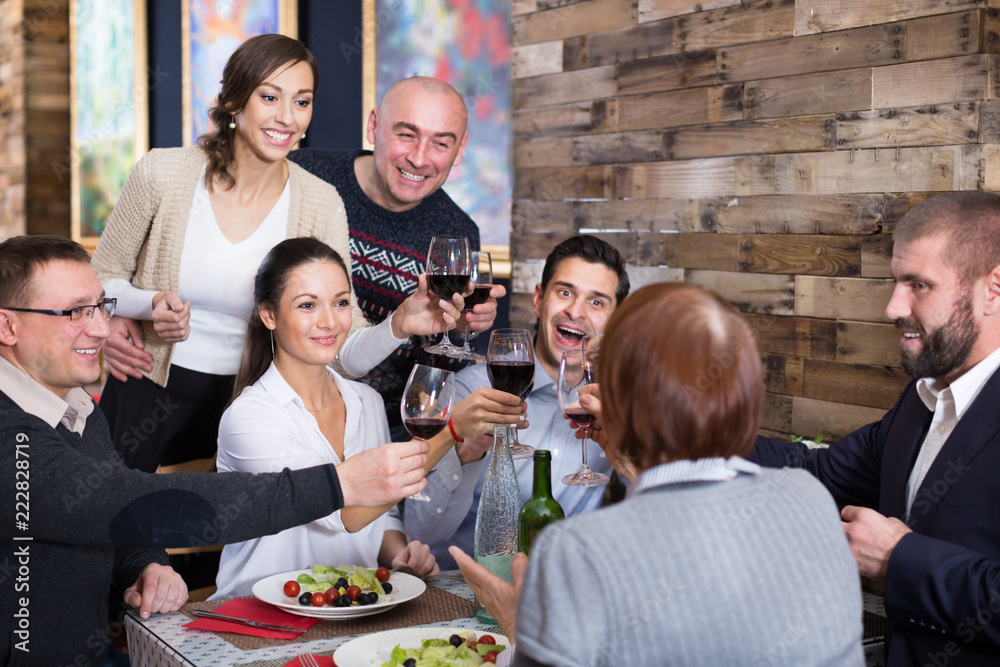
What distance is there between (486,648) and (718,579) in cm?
62

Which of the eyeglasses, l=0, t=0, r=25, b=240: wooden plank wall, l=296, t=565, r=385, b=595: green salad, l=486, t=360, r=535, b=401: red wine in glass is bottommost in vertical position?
l=296, t=565, r=385, b=595: green salad

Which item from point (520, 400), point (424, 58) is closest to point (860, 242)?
point (520, 400)

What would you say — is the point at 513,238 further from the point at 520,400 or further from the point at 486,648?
the point at 486,648

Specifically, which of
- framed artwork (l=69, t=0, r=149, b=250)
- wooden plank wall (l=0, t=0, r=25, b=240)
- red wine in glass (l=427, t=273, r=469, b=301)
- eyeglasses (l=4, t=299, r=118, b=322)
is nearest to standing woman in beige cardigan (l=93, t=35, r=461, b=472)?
red wine in glass (l=427, t=273, r=469, b=301)

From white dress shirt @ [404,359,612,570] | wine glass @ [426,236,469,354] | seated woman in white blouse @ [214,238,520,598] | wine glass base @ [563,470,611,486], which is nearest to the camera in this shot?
wine glass base @ [563,470,611,486]

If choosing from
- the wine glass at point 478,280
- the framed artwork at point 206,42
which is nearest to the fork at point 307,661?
the wine glass at point 478,280

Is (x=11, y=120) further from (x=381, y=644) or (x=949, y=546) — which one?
(x=949, y=546)

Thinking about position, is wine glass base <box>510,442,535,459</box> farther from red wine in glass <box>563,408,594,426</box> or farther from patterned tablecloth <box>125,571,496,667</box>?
patterned tablecloth <box>125,571,496,667</box>

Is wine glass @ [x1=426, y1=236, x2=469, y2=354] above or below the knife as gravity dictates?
above

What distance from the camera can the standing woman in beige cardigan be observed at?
2.52 meters

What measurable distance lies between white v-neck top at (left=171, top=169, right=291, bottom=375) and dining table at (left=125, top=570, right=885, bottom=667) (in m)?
0.99

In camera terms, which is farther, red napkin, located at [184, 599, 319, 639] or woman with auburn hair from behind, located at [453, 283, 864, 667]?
red napkin, located at [184, 599, 319, 639]

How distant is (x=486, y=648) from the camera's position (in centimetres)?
149

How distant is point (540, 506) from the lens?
180 centimetres
